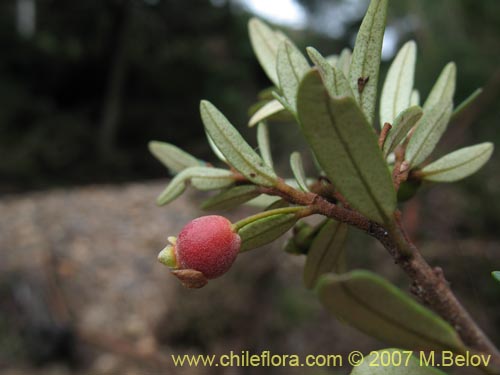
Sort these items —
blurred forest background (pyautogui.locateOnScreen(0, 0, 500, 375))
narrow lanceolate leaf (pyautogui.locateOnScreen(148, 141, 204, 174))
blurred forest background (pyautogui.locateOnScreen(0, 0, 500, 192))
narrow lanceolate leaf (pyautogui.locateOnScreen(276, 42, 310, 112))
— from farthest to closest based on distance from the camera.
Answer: blurred forest background (pyautogui.locateOnScreen(0, 0, 500, 192)) < blurred forest background (pyautogui.locateOnScreen(0, 0, 500, 375)) < narrow lanceolate leaf (pyautogui.locateOnScreen(148, 141, 204, 174)) < narrow lanceolate leaf (pyautogui.locateOnScreen(276, 42, 310, 112))

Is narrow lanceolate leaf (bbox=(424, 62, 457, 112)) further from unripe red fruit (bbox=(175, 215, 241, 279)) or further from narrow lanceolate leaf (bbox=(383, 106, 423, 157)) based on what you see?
unripe red fruit (bbox=(175, 215, 241, 279))

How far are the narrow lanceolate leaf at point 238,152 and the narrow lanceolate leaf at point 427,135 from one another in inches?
3.7

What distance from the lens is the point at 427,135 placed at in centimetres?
31

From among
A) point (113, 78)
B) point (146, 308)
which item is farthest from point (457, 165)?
point (113, 78)

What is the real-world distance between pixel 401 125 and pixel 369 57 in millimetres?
44

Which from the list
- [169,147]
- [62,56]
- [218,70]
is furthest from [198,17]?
[169,147]

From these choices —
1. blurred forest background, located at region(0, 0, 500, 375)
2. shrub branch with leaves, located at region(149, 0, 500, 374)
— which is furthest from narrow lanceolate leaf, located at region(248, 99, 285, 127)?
blurred forest background, located at region(0, 0, 500, 375)

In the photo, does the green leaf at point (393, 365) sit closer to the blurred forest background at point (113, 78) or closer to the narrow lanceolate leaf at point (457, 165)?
the narrow lanceolate leaf at point (457, 165)

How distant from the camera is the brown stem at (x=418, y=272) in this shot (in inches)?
9.8

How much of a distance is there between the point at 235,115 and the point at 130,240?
3187mm

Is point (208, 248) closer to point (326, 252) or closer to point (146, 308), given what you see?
point (326, 252)

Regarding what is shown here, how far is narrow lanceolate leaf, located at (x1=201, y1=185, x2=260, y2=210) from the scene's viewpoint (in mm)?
339

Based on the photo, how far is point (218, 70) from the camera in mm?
7355

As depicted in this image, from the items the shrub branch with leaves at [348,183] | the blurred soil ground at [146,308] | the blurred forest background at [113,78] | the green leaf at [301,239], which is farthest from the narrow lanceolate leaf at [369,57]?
the blurred forest background at [113,78]
